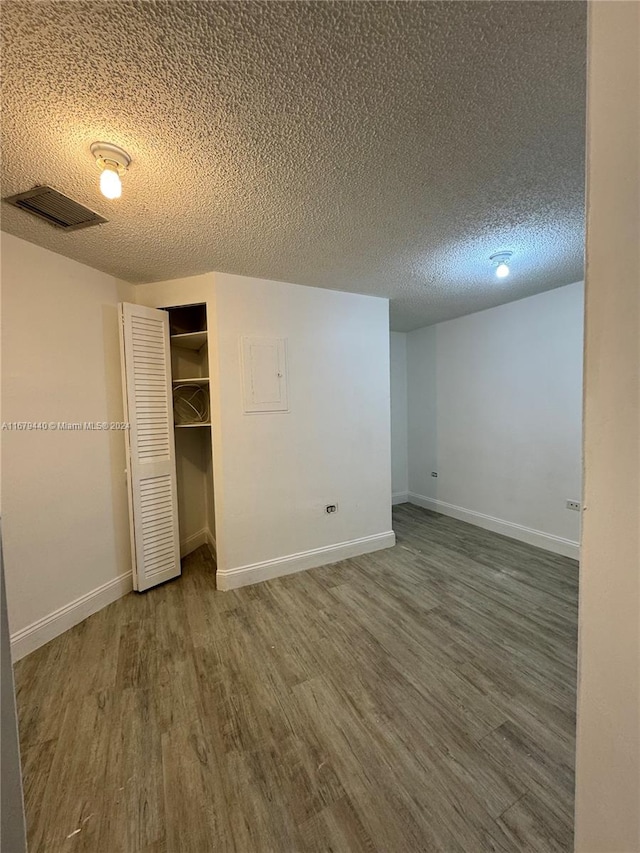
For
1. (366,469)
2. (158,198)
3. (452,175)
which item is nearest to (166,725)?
(366,469)

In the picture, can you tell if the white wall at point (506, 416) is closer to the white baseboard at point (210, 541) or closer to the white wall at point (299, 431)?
the white wall at point (299, 431)

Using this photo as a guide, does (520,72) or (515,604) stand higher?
(520,72)

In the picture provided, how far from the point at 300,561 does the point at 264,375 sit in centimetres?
162

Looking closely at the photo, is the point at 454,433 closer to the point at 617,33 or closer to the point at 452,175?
the point at 452,175

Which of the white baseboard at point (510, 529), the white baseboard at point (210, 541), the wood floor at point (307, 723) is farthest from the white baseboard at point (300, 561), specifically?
the white baseboard at point (510, 529)

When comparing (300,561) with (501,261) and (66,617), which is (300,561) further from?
(501,261)

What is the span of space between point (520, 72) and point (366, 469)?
2.59m

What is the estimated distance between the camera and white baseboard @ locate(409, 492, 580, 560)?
9.63ft

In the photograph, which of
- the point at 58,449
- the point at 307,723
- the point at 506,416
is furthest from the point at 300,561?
the point at 506,416

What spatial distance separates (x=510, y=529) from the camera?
132 inches

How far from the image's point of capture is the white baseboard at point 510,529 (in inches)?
116

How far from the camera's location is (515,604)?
7.38 ft

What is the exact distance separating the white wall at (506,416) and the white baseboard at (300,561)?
4.34 feet

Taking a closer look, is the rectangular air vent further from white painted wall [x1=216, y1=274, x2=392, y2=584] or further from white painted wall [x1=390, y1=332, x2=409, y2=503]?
white painted wall [x1=390, y1=332, x2=409, y2=503]
